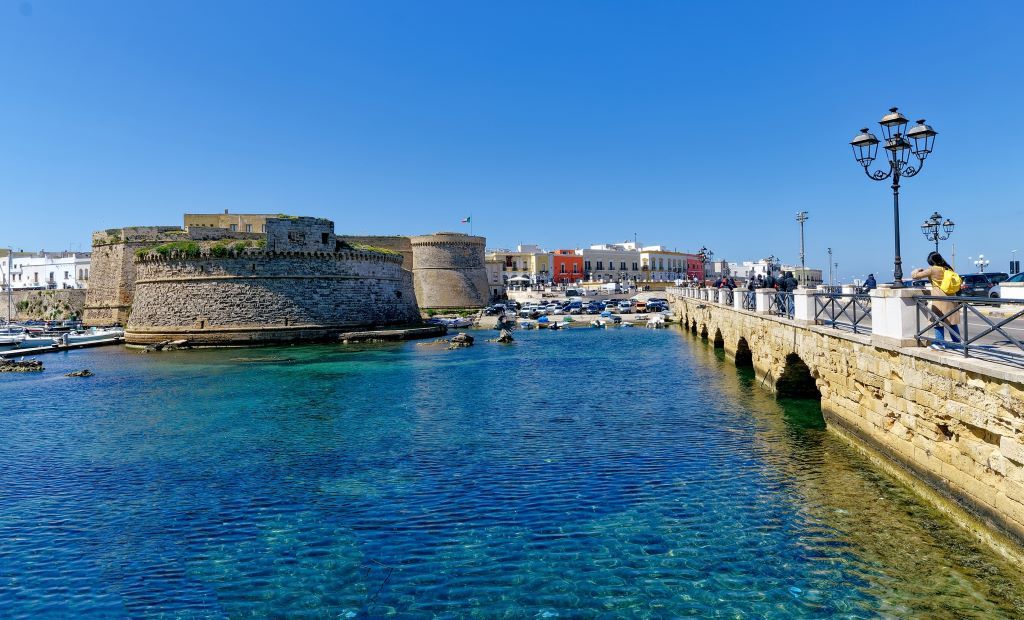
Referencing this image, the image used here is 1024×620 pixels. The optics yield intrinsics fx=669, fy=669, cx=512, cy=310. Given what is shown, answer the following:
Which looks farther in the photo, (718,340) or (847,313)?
(718,340)

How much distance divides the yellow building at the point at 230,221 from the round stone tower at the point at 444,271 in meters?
13.2

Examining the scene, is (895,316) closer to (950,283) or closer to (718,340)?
(950,283)

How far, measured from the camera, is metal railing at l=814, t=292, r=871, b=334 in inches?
420

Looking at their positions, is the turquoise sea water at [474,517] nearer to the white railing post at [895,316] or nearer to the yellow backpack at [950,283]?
the white railing post at [895,316]

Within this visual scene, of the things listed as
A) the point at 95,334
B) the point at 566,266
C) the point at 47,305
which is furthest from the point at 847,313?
the point at 566,266

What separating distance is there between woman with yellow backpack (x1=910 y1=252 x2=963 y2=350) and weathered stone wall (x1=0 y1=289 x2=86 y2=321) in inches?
2211

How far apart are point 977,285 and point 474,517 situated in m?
24.2

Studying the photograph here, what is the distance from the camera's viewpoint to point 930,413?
7633mm

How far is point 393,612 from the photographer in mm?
6109

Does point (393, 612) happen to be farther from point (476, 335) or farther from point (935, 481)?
point (476, 335)

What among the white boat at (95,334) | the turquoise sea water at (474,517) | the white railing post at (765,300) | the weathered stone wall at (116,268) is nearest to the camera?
the turquoise sea water at (474,517)

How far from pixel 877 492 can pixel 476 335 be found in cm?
3428

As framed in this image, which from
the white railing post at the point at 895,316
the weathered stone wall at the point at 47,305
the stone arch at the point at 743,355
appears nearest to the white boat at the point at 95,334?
the weathered stone wall at the point at 47,305

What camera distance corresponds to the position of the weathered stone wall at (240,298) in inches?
1390
